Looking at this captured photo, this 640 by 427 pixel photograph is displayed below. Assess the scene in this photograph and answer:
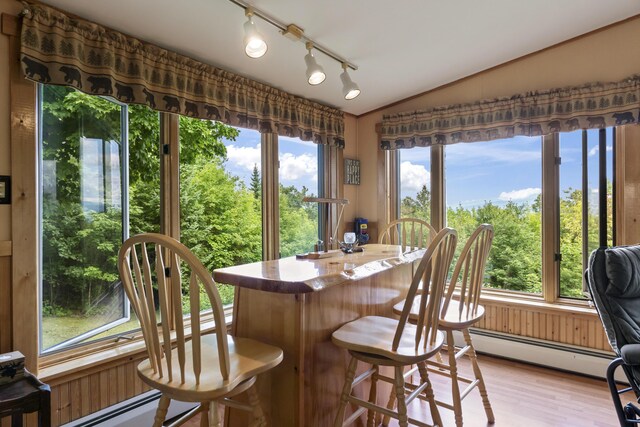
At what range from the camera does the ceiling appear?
1.97 metres

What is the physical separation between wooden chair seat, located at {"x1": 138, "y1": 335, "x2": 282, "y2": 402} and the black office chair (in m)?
1.58

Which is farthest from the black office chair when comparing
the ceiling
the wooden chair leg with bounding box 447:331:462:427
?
the ceiling

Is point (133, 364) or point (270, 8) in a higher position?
point (270, 8)

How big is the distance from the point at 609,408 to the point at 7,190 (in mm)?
3414

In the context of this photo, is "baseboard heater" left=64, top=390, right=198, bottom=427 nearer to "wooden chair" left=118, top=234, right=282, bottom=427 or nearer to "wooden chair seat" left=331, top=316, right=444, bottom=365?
"wooden chair" left=118, top=234, right=282, bottom=427

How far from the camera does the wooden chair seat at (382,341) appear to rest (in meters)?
1.48

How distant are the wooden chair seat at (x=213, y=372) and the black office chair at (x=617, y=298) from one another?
5.19ft

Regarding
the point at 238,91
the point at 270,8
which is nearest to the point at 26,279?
the point at 238,91

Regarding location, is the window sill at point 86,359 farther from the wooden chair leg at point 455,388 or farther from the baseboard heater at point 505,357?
the wooden chair leg at point 455,388

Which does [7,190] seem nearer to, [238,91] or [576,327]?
[238,91]

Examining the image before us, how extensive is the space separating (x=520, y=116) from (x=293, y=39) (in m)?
1.86

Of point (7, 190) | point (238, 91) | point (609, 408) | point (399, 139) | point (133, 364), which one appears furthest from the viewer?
point (399, 139)

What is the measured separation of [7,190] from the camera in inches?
64.9

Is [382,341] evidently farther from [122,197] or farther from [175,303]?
[122,197]
